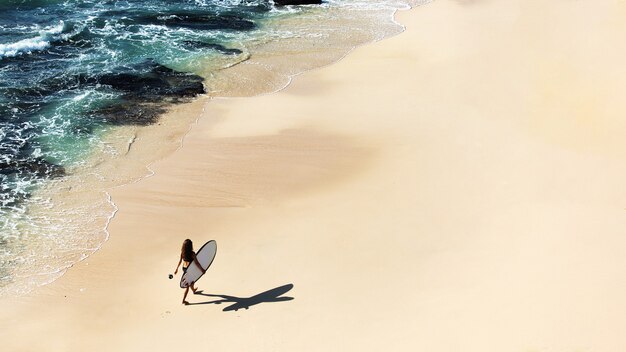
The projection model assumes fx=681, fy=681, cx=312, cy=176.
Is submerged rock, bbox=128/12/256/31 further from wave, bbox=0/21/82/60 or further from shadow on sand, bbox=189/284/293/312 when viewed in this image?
shadow on sand, bbox=189/284/293/312

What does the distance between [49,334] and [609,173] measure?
12.3 metres

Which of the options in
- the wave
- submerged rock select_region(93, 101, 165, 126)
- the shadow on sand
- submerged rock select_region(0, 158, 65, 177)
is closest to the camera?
the shadow on sand

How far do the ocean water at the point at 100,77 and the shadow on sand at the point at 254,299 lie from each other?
11.6 ft

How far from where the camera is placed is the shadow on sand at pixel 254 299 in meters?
11.7

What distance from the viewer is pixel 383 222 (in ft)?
46.5

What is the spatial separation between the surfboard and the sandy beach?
1.32 feet

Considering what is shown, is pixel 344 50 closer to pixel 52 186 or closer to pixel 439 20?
pixel 439 20

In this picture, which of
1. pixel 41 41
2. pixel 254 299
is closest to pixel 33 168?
pixel 254 299

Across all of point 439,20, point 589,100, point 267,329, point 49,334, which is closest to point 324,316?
point 267,329

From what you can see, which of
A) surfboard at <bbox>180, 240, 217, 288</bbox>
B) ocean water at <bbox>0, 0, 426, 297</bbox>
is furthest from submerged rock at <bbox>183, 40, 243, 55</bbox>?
surfboard at <bbox>180, 240, 217, 288</bbox>

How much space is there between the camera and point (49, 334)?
11.4 m

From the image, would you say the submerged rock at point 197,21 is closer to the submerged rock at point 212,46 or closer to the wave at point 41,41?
the submerged rock at point 212,46

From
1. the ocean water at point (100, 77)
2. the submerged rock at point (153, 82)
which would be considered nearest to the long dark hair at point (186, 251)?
the ocean water at point (100, 77)

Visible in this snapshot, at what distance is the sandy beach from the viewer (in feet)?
35.3
